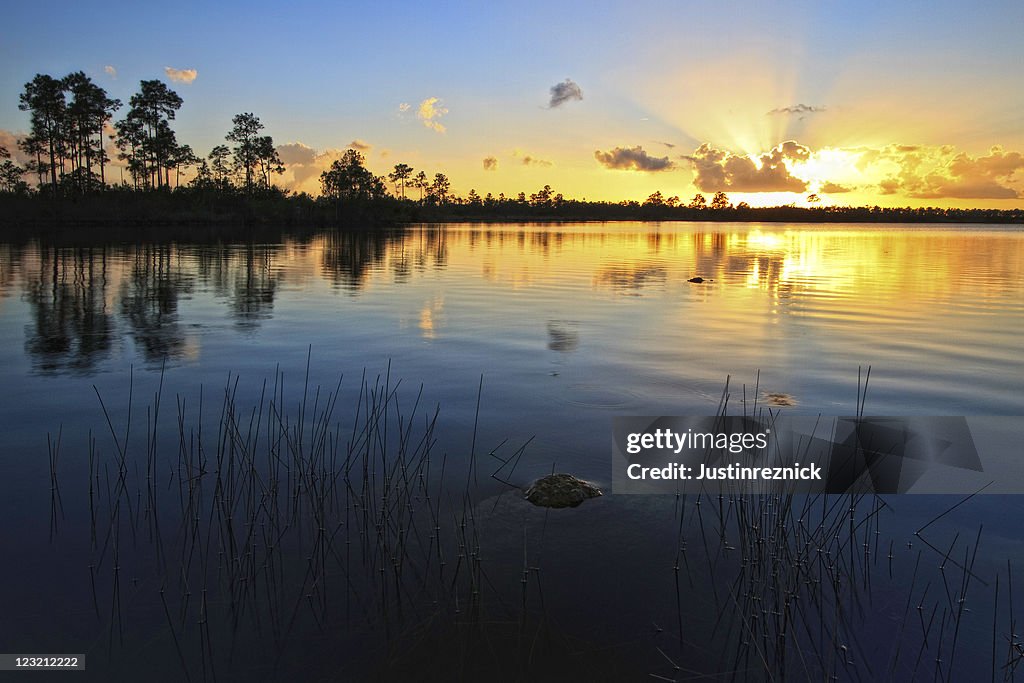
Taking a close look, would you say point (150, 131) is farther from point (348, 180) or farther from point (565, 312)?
point (565, 312)

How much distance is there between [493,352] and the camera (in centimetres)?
1834

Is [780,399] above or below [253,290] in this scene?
below

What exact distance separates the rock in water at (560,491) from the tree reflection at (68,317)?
12.1m

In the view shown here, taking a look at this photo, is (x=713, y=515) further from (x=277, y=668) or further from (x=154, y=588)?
(x=154, y=588)

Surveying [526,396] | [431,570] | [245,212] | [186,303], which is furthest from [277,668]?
[245,212]

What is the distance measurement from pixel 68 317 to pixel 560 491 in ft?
69.3

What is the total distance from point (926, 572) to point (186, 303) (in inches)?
1048

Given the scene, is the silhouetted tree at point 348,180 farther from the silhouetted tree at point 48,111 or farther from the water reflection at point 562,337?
the water reflection at point 562,337

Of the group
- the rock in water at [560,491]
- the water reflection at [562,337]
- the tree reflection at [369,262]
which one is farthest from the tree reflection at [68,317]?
the rock in water at [560,491]

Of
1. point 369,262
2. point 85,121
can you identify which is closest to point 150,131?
point 85,121

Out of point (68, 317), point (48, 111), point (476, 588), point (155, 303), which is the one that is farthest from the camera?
point (48, 111)

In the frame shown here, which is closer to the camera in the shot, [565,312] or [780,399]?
[780,399]

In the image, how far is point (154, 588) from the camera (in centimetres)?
673

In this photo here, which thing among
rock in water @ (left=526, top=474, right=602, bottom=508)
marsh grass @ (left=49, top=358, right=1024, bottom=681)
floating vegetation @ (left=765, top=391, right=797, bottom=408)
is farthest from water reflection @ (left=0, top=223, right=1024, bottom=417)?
marsh grass @ (left=49, top=358, right=1024, bottom=681)
